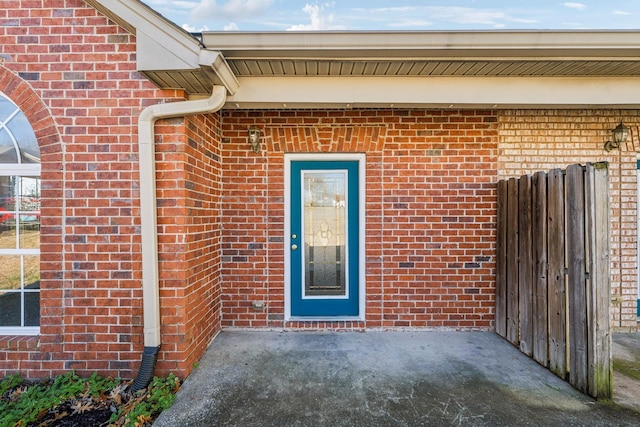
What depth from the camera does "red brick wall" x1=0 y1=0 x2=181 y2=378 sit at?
2.63 metres

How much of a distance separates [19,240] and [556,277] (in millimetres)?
4838

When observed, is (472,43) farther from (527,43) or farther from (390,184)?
(390,184)

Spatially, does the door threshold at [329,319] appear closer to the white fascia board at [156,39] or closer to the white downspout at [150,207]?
the white downspout at [150,207]

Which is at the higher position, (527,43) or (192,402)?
(527,43)

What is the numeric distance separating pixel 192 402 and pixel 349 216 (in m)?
2.39

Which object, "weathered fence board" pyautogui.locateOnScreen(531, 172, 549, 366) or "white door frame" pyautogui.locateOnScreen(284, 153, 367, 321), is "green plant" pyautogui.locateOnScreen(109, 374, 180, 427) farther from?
"weathered fence board" pyautogui.locateOnScreen(531, 172, 549, 366)

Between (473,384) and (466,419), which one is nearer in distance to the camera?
(466,419)

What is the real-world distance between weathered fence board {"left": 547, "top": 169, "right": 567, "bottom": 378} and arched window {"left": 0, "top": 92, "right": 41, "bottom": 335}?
459 cm

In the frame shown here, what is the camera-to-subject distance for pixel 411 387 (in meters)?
2.52

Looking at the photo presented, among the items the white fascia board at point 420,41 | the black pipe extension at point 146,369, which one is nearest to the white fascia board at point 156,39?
the white fascia board at point 420,41

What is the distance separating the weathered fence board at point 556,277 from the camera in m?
2.63

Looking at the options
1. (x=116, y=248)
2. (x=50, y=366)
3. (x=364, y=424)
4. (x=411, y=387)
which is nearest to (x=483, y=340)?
(x=411, y=387)

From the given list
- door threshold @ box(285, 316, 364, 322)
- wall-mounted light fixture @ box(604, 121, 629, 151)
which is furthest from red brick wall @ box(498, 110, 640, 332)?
door threshold @ box(285, 316, 364, 322)

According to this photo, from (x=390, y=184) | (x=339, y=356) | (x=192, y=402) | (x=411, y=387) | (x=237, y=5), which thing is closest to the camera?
(x=192, y=402)
